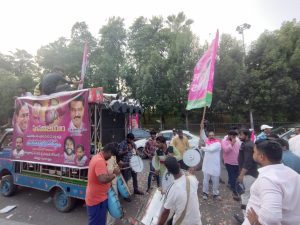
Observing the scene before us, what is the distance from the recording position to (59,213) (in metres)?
5.76

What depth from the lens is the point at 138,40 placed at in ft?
86.5

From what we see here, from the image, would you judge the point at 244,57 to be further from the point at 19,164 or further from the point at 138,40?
the point at 19,164

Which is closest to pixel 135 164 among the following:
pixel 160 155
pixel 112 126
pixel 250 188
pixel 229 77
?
pixel 160 155

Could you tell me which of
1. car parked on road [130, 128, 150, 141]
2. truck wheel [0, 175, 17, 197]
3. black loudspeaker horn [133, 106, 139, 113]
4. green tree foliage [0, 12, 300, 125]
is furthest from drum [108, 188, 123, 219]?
green tree foliage [0, 12, 300, 125]

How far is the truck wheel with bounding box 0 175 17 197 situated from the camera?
683cm

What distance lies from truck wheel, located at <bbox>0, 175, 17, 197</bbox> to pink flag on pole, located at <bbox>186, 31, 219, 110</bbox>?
5.29 m

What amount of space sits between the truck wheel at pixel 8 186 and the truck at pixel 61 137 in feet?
0.09

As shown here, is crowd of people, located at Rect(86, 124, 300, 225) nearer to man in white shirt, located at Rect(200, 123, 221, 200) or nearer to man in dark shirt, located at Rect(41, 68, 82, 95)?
man in white shirt, located at Rect(200, 123, 221, 200)

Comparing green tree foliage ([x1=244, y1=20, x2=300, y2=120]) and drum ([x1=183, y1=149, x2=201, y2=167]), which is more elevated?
green tree foliage ([x1=244, y1=20, x2=300, y2=120])

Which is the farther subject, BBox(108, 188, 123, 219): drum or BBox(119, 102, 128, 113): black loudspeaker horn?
BBox(119, 102, 128, 113): black loudspeaker horn

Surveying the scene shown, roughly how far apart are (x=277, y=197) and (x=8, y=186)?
713cm

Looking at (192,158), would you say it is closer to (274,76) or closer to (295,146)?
(295,146)

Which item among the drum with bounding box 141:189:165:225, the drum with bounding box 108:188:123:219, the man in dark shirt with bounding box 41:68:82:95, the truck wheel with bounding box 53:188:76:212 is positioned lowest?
the truck wheel with bounding box 53:188:76:212

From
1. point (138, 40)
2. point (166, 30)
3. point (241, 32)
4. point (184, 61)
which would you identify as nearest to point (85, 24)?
point (138, 40)
